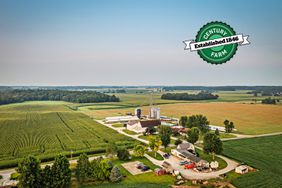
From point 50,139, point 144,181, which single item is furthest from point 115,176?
point 50,139

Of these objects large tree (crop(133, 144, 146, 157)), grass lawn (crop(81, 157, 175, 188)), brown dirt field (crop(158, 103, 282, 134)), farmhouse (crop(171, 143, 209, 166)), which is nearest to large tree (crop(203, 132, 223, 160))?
farmhouse (crop(171, 143, 209, 166))

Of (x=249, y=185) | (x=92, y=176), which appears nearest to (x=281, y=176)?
(x=249, y=185)

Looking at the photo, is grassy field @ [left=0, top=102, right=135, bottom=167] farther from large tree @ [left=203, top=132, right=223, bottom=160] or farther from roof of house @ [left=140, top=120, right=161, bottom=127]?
large tree @ [left=203, top=132, right=223, bottom=160]

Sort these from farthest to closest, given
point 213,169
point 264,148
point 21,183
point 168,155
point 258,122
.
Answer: point 258,122, point 264,148, point 168,155, point 213,169, point 21,183

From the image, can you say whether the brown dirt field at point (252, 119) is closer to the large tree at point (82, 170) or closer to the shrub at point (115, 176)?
the shrub at point (115, 176)

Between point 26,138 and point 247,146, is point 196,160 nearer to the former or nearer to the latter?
point 247,146

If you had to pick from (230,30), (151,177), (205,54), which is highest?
(230,30)

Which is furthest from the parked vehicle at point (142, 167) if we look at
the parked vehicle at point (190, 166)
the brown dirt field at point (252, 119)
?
the brown dirt field at point (252, 119)
